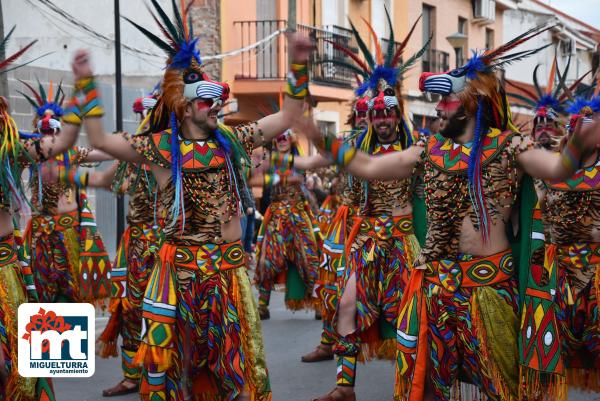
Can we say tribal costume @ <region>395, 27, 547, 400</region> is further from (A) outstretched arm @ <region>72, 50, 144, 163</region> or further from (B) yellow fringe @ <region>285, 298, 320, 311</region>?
(B) yellow fringe @ <region>285, 298, 320, 311</region>

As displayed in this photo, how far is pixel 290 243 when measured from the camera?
31.1ft

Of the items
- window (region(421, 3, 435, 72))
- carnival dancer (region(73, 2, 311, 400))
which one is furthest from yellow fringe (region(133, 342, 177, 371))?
window (region(421, 3, 435, 72))

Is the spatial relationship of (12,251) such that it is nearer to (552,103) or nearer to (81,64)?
(81,64)

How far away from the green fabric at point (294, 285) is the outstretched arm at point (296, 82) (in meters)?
4.73

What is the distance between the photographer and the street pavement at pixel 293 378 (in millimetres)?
6512

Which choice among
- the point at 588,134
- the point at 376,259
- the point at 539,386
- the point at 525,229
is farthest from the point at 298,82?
the point at 376,259

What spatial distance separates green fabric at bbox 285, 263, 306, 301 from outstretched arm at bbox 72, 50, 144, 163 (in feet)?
16.1

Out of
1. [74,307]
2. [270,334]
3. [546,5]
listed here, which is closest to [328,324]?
[270,334]

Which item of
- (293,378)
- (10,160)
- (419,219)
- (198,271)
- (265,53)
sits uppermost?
(265,53)

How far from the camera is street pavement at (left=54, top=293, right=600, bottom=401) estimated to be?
21.4 feet

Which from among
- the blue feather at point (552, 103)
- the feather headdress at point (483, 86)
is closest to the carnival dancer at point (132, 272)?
the feather headdress at point (483, 86)

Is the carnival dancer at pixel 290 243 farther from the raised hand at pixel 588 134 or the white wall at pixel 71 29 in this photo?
the white wall at pixel 71 29

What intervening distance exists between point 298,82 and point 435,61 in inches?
887

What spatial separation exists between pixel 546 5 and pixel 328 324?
1155 inches
